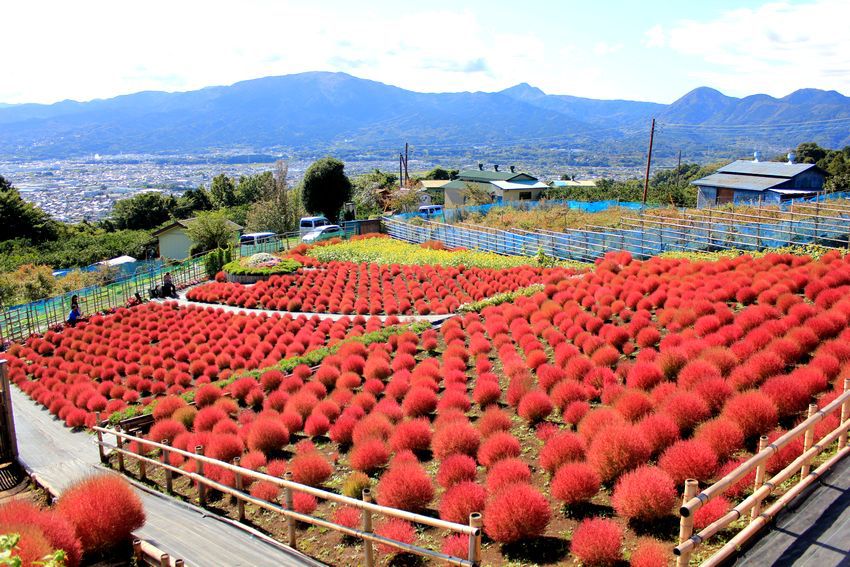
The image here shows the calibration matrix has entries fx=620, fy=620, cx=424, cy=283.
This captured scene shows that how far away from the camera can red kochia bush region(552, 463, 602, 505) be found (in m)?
7.86

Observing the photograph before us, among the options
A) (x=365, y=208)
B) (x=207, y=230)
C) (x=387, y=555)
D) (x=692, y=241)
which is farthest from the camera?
(x=365, y=208)

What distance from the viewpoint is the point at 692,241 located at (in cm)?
2712

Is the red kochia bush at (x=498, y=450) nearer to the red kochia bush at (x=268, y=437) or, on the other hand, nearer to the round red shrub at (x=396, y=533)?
the round red shrub at (x=396, y=533)

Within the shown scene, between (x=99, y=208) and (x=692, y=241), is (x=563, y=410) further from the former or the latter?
(x=99, y=208)

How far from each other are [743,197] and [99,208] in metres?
197

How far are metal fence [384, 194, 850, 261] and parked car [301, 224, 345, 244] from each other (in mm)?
11045

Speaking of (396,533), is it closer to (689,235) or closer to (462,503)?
(462,503)

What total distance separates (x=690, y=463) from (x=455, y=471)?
10.4ft

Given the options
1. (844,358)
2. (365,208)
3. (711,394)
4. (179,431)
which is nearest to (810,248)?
(844,358)

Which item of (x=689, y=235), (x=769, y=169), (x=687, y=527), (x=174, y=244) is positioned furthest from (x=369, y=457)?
(x=174, y=244)

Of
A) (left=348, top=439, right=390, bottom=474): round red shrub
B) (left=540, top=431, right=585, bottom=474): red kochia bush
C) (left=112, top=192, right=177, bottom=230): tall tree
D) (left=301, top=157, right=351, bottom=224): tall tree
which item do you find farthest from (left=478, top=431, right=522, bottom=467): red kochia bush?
(left=112, top=192, right=177, bottom=230): tall tree

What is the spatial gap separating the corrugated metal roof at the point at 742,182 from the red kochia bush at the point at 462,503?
158 ft

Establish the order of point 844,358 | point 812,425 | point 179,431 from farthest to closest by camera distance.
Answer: point 179,431 < point 844,358 < point 812,425

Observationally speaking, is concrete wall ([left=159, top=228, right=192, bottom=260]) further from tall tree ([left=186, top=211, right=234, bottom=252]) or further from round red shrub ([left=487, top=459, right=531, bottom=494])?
Answer: round red shrub ([left=487, top=459, right=531, bottom=494])
